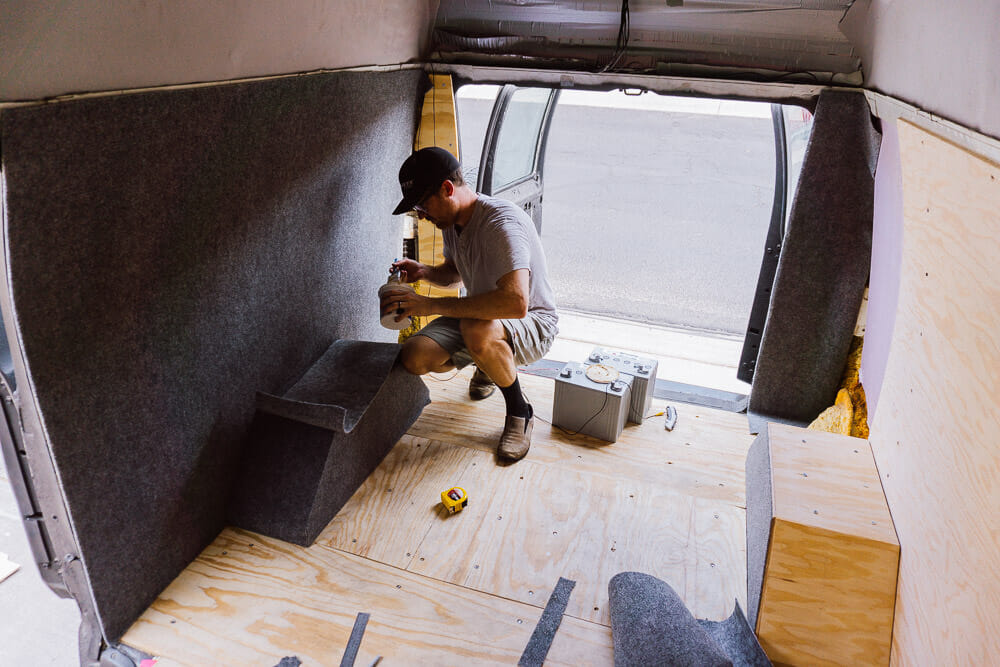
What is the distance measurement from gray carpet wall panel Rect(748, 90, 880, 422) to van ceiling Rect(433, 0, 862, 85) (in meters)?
0.19

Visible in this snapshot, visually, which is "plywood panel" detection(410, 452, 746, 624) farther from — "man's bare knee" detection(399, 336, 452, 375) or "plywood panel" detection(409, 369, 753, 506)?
"man's bare knee" detection(399, 336, 452, 375)

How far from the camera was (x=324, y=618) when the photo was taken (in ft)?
5.33

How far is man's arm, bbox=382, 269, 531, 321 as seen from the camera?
206 cm

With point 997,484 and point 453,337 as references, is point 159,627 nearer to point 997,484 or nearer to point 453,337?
point 453,337

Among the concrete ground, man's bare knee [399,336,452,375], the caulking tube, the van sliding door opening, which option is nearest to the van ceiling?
the van sliding door opening

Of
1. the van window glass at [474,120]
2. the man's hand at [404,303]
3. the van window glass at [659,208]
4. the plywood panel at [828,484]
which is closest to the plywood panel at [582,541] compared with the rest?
the plywood panel at [828,484]

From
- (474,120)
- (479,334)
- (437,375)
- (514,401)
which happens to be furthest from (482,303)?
Result: (474,120)

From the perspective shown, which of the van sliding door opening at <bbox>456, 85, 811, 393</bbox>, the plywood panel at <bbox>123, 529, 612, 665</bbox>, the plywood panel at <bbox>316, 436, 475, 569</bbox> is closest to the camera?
the plywood panel at <bbox>123, 529, 612, 665</bbox>

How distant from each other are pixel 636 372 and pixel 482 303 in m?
0.74

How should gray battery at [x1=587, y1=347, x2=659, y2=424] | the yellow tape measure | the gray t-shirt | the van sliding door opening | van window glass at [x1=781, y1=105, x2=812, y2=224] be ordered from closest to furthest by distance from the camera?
the yellow tape measure < the gray t-shirt < van window glass at [x1=781, y1=105, x2=812, y2=224] < gray battery at [x1=587, y1=347, x2=659, y2=424] < the van sliding door opening

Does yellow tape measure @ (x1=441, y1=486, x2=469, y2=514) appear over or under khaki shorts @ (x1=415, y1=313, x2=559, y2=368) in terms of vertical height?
under

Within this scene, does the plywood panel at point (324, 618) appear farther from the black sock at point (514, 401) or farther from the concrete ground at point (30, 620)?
the black sock at point (514, 401)

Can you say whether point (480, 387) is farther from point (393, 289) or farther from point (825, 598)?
point (825, 598)

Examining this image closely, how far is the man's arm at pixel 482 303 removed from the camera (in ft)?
6.75
